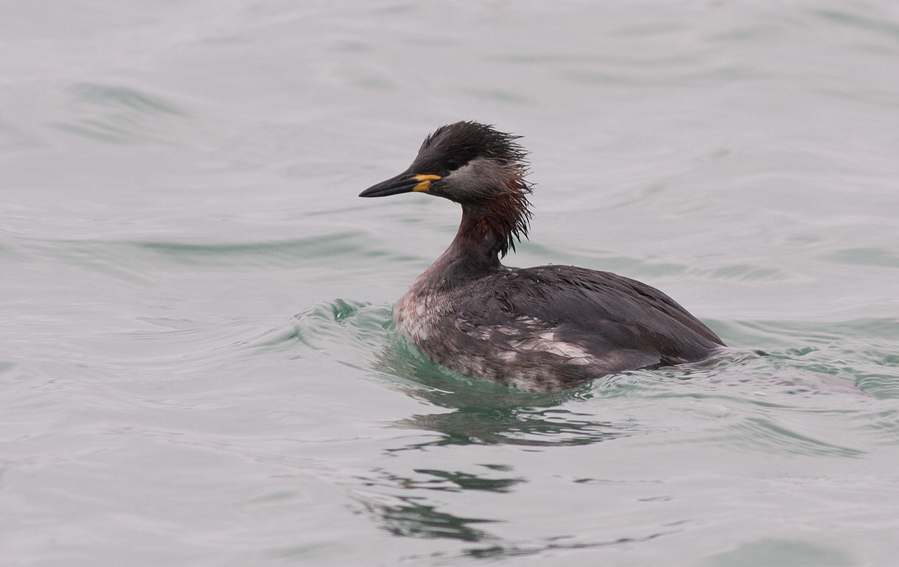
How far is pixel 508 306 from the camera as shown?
834cm

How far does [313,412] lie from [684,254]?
209 inches

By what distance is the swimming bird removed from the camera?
7980 millimetres

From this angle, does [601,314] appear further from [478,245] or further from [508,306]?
[478,245]

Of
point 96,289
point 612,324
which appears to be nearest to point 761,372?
point 612,324

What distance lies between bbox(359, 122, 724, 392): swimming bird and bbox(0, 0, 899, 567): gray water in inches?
9.1

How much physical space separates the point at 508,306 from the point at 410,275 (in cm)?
285

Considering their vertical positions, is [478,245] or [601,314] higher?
[478,245]

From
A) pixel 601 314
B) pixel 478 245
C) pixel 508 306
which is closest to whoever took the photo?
pixel 601 314

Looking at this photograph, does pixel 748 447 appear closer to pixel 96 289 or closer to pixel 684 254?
→ pixel 684 254

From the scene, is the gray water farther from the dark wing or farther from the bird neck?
the bird neck

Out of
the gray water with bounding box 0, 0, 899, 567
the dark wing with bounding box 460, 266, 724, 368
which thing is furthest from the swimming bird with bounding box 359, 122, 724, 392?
the gray water with bounding box 0, 0, 899, 567

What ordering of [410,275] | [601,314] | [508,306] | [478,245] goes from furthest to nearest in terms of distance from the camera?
[410,275], [478,245], [508,306], [601,314]

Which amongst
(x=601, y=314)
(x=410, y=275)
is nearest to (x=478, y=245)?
(x=601, y=314)

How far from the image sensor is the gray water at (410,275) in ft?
19.5
